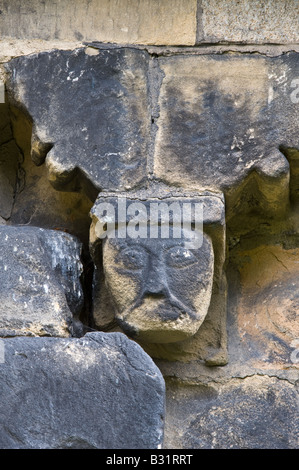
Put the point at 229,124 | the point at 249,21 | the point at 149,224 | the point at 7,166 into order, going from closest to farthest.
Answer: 1. the point at 149,224
2. the point at 229,124
3. the point at 249,21
4. the point at 7,166

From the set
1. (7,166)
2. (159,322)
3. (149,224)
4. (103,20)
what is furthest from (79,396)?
(103,20)

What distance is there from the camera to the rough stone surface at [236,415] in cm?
244

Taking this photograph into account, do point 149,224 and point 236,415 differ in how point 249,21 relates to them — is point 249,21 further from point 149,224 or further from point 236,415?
point 236,415

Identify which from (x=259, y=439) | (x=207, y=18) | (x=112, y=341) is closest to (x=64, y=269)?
(x=112, y=341)

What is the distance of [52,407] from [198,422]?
0.47 m

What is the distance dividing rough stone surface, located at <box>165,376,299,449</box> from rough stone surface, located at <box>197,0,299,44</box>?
3.26 ft

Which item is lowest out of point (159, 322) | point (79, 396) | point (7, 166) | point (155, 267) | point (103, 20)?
point (79, 396)

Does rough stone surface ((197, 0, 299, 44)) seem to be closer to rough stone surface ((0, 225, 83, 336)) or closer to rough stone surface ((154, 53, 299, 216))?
rough stone surface ((154, 53, 299, 216))

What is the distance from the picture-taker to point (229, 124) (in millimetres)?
2660

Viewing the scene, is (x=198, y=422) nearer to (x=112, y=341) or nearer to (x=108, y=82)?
(x=112, y=341)

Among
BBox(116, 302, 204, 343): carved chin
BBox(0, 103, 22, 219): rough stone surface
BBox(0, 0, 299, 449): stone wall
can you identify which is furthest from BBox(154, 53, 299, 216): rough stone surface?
BBox(0, 103, 22, 219): rough stone surface

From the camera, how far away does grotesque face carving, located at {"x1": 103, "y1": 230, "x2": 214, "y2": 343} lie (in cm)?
240

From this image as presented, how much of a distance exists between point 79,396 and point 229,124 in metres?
0.89

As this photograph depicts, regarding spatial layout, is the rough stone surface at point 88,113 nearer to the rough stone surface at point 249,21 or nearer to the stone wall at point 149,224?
the stone wall at point 149,224
